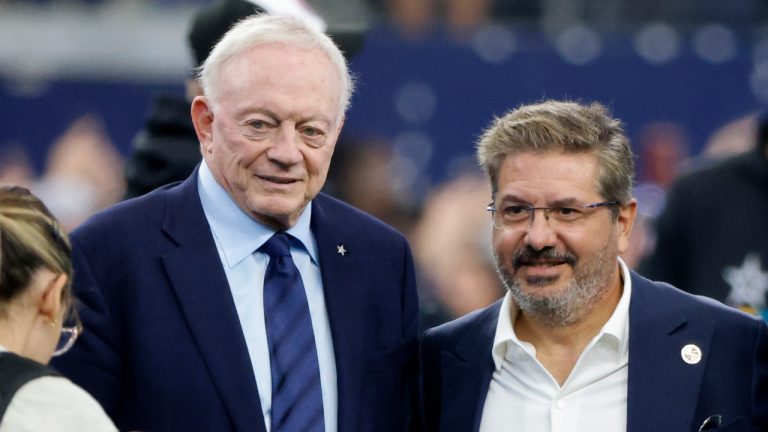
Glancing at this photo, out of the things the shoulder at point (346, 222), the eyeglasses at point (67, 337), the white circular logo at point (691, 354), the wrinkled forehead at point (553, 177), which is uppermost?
the wrinkled forehead at point (553, 177)

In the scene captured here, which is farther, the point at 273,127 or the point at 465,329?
the point at 465,329

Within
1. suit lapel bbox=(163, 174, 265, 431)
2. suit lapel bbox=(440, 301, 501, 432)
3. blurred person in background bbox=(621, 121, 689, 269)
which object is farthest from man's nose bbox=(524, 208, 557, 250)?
blurred person in background bbox=(621, 121, 689, 269)

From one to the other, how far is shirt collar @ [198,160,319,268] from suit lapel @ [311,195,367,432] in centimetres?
13

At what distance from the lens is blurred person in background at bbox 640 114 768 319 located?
632cm

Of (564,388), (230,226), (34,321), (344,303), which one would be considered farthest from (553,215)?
(34,321)

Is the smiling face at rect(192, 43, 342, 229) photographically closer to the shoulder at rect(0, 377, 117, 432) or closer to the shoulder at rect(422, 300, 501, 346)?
the shoulder at rect(422, 300, 501, 346)

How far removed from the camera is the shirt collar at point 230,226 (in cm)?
421

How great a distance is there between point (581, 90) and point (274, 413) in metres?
5.83

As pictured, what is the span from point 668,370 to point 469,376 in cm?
48

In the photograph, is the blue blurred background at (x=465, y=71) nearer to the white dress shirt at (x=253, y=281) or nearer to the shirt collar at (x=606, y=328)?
the shirt collar at (x=606, y=328)

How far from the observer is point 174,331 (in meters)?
4.08

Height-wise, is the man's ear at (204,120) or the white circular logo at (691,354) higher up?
the man's ear at (204,120)

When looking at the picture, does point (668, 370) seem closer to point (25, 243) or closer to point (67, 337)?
point (67, 337)

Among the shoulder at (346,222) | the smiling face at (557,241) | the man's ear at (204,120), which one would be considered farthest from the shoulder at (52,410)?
the smiling face at (557,241)
